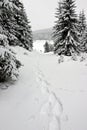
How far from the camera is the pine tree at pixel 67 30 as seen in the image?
12.3 m

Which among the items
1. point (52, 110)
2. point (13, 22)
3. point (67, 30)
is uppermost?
point (13, 22)

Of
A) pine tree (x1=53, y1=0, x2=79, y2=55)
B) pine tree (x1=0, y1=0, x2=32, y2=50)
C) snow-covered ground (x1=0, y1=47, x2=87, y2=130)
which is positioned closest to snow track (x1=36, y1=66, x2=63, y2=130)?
snow-covered ground (x1=0, y1=47, x2=87, y2=130)

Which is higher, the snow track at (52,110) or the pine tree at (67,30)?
the pine tree at (67,30)

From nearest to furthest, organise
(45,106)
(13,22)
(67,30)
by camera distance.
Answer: (45,106), (13,22), (67,30)

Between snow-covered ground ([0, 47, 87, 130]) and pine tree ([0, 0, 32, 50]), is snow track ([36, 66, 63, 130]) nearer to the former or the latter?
snow-covered ground ([0, 47, 87, 130])

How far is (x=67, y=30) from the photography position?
12742 mm

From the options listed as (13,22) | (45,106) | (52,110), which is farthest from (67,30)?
(52,110)

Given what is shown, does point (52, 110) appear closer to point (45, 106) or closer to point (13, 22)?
point (45, 106)

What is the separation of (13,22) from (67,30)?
601cm

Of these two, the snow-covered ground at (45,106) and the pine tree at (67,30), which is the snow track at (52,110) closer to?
the snow-covered ground at (45,106)

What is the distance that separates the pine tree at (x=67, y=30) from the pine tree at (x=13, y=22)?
492 cm

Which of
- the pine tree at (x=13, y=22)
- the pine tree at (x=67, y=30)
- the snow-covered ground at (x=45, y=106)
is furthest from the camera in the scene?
the pine tree at (x=67, y=30)

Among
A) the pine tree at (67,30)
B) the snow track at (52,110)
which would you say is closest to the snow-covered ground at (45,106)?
the snow track at (52,110)

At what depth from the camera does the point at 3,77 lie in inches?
149
